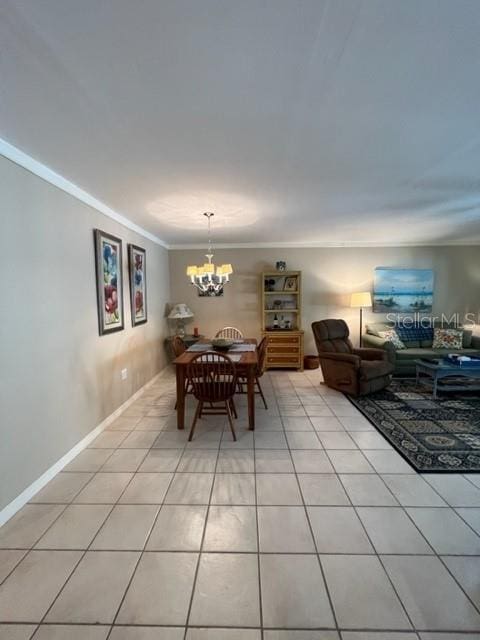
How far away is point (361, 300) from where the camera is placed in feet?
16.6

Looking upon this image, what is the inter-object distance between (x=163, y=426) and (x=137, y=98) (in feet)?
9.16

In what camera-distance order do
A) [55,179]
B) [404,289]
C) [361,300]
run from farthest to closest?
[404,289] → [361,300] → [55,179]

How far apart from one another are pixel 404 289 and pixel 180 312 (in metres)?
4.16

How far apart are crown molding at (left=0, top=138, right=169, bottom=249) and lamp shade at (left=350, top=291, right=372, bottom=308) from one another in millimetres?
3784

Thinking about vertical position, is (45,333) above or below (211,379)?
above

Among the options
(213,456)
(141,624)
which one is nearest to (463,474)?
(213,456)

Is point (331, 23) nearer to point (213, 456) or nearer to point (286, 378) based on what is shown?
point (213, 456)

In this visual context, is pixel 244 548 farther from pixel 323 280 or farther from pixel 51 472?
pixel 323 280

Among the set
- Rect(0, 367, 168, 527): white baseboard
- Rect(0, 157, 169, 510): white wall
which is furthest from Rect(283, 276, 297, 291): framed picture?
Rect(0, 367, 168, 527): white baseboard

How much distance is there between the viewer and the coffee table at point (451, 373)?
371cm

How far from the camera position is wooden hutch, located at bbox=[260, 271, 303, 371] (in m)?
5.22

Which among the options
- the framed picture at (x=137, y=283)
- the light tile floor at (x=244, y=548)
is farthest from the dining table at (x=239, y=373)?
the framed picture at (x=137, y=283)

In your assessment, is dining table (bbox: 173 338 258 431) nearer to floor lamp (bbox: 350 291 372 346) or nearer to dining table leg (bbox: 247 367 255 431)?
dining table leg (bbox: 247 367 255 431)

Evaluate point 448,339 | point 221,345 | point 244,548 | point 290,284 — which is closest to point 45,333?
point 221,345
